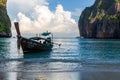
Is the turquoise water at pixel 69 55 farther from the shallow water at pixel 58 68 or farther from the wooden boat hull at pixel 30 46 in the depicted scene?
the wooden boat hull at pixel 30 46

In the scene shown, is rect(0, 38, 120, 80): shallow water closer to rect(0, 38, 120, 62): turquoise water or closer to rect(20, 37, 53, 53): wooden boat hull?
rect(0, 38, 120, 62): turquoise water

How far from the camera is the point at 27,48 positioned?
68.1 meters

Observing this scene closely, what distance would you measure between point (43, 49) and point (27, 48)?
299 inches

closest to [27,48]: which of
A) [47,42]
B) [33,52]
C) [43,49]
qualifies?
[33,52]

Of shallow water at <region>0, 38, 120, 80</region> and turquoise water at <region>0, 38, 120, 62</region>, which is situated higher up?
shallow water at <region>0, 38, 120, 80</region>

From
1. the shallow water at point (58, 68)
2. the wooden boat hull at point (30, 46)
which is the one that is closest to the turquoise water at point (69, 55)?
the shallow water at point (58, 68)

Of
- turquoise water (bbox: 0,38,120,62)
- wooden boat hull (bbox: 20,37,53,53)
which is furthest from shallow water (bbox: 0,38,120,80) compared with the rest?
wooden boat hull (bbox: 20,37,53,53)

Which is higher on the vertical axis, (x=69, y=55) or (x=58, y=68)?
(x=58, y=68)

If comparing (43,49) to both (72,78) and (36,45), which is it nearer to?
(36,45)

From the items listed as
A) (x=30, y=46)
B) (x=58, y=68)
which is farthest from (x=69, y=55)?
(x=58, y=68)

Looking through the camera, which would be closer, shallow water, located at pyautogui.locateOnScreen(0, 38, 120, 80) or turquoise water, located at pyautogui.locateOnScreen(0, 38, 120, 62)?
shallow water, located at pyautogui.locateOnScreen(0, 38, 120, 80)

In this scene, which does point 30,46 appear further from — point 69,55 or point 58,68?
point 58,68

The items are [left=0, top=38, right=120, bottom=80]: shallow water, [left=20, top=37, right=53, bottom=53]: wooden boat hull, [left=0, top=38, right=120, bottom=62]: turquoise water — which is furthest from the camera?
[left=20, top=37, right=53, bottom=53]: wooden boat hull

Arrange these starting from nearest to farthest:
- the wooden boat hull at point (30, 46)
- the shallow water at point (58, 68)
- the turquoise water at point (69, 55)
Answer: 1. the shallow water at point (58, 68)
2. the turquoise water at point (69, 55)
3. the wooden boat hull at point (30, 46)
